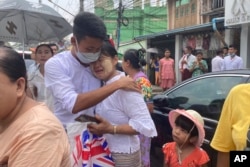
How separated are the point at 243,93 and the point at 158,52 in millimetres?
19132

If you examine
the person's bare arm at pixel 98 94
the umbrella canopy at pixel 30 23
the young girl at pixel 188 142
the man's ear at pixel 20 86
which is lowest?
the young girl at pixel 188 142

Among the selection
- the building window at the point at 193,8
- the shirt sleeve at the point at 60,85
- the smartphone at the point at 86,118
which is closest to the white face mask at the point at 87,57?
the shirt sleeve at the point at 60,85

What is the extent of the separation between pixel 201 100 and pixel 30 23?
2.88 metres

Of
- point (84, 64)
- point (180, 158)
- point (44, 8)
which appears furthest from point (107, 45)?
point (44, 8)

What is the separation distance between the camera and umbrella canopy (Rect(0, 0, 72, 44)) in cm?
511

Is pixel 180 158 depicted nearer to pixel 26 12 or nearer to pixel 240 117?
pixel 240 117

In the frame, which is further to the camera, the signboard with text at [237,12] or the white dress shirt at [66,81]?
the signboard with text at [237,12]

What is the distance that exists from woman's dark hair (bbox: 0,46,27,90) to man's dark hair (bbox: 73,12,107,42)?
34.7 inches

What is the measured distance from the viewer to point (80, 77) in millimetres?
2383

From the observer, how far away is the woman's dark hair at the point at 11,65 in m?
1.33

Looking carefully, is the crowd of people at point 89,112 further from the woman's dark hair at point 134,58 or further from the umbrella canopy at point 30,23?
the umbrella canopy at point 30,23

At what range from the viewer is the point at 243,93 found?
6.17 ft

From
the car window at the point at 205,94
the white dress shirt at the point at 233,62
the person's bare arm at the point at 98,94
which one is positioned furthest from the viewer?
the white dress shirt at the point at 233,62

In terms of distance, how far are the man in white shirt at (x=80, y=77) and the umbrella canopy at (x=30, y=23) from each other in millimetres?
2936
